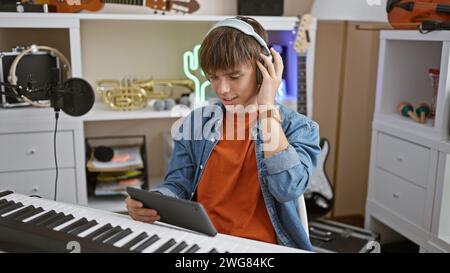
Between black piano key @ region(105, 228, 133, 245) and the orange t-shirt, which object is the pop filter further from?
black piano key @ region(105, 228, 133, 245)

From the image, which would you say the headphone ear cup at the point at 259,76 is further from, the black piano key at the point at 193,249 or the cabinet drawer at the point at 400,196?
the cabinet drawer at the point at 400,196

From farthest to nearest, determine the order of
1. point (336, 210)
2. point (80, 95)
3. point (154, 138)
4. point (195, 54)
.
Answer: point (336, 210), point (154, 138), point (195, 54), point (80, 95)

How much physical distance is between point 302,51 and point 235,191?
1.15m

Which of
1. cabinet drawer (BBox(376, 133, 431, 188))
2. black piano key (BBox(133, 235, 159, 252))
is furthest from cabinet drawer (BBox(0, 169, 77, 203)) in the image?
cabinet drawer (BBox(376, 133, 431, 188))

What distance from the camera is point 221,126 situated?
4.40 feet

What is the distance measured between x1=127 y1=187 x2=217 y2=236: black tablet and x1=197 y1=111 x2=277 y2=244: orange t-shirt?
30 centimetres

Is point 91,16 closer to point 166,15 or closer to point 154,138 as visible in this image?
point 166,15

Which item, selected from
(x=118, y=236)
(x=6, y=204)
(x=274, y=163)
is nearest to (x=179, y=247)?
(x=118, y=236)

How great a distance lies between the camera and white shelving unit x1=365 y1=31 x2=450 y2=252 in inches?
70.9

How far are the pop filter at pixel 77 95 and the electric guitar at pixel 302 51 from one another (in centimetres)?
106

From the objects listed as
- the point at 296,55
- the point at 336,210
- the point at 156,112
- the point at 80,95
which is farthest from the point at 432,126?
the point at 80,95

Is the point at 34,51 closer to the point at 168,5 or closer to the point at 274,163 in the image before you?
the point at 168,5

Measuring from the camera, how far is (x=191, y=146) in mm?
1379

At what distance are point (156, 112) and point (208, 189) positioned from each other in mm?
853
